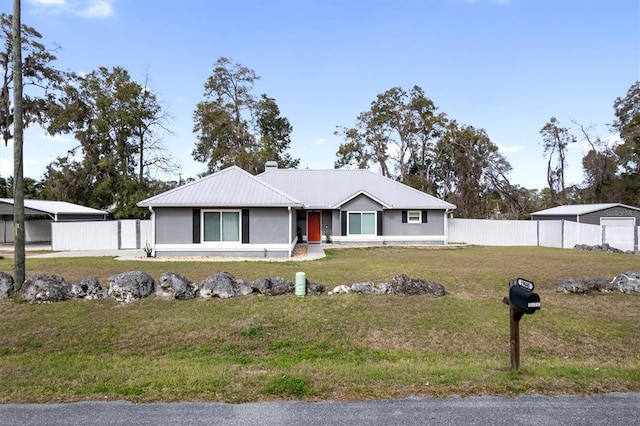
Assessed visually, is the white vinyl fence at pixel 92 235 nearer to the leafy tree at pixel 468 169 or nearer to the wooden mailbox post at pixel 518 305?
the wooden mailbox post at pixel 518 305

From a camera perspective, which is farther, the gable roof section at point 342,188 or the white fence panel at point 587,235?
the gable roof section at point 342,188

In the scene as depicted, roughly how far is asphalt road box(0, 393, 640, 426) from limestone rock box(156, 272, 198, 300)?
170 inches

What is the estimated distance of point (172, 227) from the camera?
665 inches

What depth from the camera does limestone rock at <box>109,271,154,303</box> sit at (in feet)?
26.6

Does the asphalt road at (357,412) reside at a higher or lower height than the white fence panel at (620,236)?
lower

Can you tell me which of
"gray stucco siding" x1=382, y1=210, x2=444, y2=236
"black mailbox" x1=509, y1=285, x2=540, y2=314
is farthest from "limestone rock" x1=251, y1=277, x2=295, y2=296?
"gray stucco siding" x1=382, y1=210, x2=444, y2=236

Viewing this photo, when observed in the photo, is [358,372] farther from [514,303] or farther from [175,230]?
[175,230]

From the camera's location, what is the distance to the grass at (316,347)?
430cm

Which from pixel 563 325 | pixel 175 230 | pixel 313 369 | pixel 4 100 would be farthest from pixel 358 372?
pixel 4 100

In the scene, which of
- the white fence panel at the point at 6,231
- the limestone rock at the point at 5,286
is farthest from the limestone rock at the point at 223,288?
the white fence panel at the point at 6,231

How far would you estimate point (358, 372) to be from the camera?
15.8ft

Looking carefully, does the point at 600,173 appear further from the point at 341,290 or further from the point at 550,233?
the point at 341,290

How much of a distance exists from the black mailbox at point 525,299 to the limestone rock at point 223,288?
542 centimetres

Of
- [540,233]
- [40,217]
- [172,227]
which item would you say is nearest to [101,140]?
[40,217]
